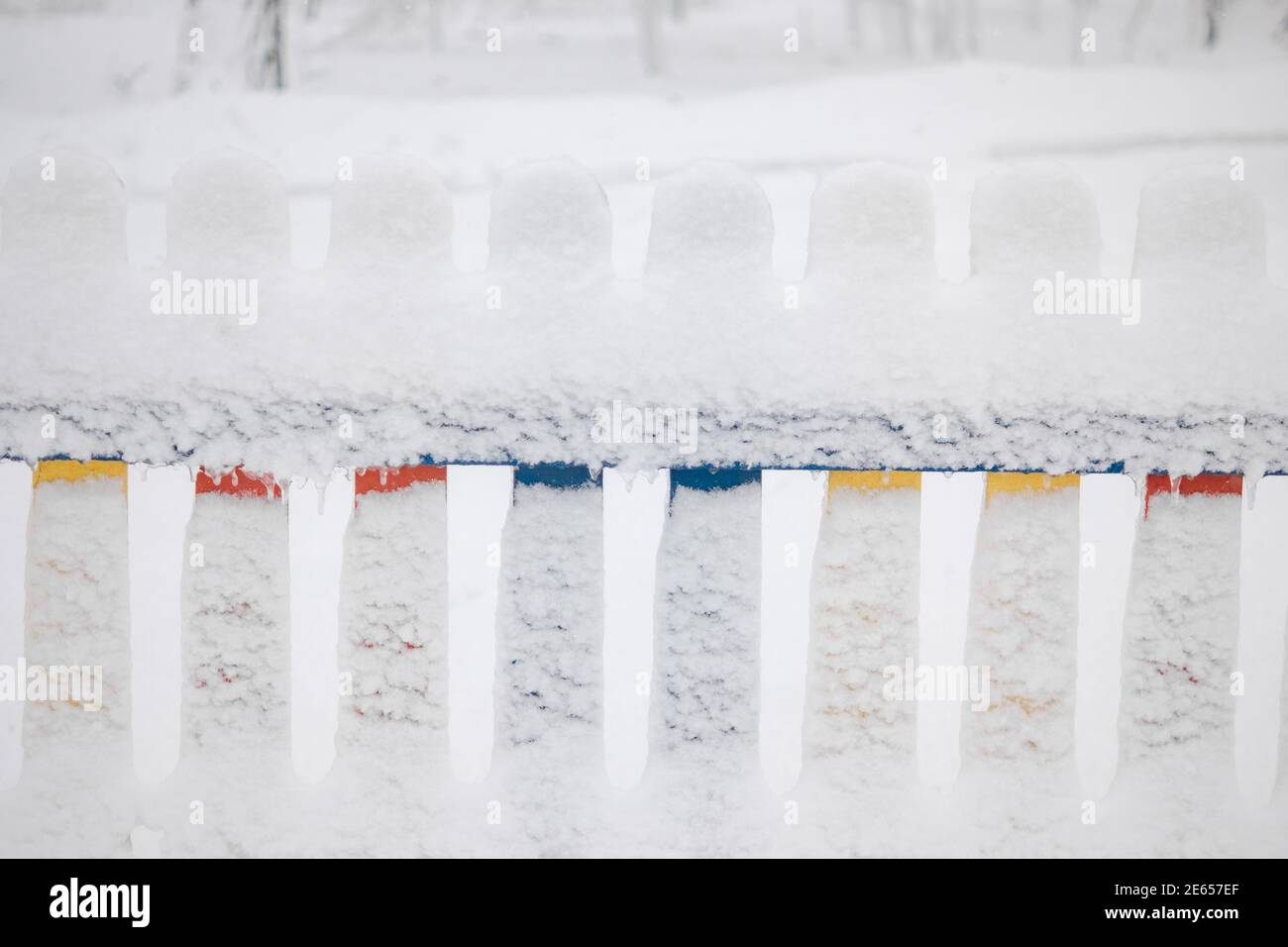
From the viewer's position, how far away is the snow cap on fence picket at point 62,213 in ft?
2.53

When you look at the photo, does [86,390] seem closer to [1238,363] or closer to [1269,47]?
[1238,363]

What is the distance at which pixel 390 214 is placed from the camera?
29.6 inches

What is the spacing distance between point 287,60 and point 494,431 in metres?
1.57

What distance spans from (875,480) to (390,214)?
1.75ft

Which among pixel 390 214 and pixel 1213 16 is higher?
pixel 1213 16

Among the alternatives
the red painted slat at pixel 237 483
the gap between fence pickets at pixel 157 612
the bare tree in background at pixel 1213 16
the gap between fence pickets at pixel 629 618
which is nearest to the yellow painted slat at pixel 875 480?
the gap between fence pickets at pixel 629 618

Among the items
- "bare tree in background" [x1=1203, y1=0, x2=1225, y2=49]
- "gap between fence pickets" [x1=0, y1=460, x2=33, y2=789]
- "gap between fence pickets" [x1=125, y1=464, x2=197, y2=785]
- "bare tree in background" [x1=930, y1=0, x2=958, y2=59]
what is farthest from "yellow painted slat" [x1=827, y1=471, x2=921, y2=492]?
"bare tree in background" [x1=930, y1=0, x2=958, y2=59]

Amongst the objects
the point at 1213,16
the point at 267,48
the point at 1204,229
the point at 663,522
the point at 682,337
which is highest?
the point at 267,48

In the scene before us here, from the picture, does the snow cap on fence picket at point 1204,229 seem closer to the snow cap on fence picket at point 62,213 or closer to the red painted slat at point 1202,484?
the red painted slat at point 1202,484

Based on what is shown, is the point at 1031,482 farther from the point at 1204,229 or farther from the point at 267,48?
the point at 267,48

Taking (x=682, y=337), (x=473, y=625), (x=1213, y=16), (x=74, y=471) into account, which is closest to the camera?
(x=682, y=337)

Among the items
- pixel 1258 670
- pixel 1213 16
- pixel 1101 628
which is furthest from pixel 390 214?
pixel 1213 16

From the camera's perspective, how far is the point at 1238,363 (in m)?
0.73
